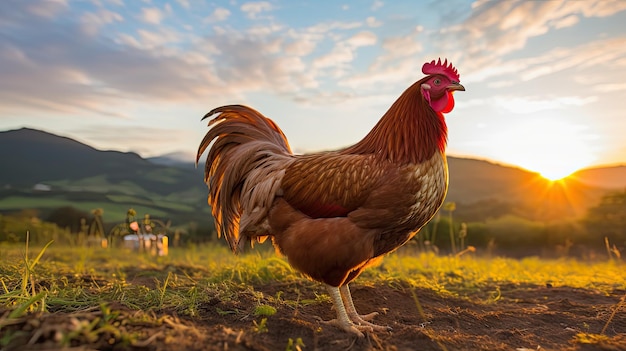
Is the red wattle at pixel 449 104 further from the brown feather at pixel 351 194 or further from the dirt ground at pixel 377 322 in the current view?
the dirt ground at pixel 377 322

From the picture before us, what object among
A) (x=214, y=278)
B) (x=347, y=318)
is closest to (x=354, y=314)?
(x=347, y=318)

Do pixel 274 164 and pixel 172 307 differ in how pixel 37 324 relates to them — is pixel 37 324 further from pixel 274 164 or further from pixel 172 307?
pixel 274 164

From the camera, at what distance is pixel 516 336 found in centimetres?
337

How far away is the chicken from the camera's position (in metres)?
3.38

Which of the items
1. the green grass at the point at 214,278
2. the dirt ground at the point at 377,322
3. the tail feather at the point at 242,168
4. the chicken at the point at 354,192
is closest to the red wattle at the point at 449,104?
the chicken at the point at 354,192

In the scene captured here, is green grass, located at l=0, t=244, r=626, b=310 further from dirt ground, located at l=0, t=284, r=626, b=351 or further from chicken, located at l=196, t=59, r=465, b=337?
chicken, located at l=196, t=59, r=465, b=337

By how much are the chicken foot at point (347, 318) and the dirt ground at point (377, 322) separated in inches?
3.8

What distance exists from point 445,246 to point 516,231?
2.40 m

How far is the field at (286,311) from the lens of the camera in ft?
7.33

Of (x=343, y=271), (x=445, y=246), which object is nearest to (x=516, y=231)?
(x=445, y=246)

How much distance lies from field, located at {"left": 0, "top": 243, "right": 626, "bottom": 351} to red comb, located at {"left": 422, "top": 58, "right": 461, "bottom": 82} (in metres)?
2.14

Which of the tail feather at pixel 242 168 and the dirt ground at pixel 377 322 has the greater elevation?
the tail feather at pixel 242 168

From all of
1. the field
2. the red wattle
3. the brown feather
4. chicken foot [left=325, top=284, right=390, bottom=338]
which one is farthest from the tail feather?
the red wattle

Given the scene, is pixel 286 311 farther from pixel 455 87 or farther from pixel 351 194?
pixel 455 87
